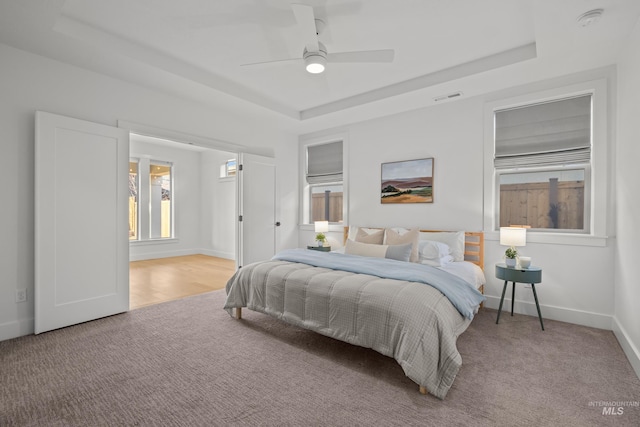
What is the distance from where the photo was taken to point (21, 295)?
116 inches

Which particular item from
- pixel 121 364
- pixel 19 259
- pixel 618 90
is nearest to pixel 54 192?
pixel 19 259

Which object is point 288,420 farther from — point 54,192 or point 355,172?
point 355,172

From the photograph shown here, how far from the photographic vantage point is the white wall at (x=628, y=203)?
2443mm

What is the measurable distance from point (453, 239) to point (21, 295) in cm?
468

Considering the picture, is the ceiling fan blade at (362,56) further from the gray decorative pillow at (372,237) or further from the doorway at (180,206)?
the doorway at (180,206)

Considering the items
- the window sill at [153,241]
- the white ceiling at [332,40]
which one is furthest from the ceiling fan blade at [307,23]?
the window sill at [153,241]

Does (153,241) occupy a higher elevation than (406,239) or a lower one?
lower

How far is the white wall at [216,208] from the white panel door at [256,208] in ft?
7.28

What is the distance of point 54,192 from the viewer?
3047mm

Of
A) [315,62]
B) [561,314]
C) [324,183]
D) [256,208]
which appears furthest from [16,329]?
[561,314]

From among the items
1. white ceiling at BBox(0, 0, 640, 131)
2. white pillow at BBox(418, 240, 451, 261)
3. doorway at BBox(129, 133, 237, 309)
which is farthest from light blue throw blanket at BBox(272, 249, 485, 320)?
doorway at BBox(129, 133, 237, 309)

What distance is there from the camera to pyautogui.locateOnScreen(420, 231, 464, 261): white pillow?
3.83 metres

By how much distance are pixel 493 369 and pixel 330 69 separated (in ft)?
11.1

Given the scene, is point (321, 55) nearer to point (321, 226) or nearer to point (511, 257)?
point (511, 257)
